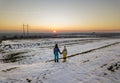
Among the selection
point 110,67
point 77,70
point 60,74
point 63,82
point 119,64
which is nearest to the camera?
point 63,82

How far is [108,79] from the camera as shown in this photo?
1180 cm

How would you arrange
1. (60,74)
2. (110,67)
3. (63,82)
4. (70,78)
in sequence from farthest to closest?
(110,67)
(60,74)
(70,78)
(63,82)

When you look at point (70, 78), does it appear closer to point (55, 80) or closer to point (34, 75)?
point (55, 80)

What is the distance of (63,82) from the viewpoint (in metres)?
10.9

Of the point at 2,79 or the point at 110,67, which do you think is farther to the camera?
the point at 110,67

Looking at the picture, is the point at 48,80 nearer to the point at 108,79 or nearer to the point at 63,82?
the point at 63,82

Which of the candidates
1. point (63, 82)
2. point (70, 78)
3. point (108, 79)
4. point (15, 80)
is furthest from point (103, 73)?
point (15, 80)

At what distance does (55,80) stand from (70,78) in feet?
3.70

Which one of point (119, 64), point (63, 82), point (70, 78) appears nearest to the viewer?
point (63, 82)

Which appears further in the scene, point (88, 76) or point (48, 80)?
point (88, 76)

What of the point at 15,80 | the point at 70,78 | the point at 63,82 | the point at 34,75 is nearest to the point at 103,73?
the point at 70,78

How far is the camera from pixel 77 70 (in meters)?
13.6

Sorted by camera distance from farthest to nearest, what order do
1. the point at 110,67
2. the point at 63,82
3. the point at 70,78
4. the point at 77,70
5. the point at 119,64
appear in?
the point at 119,64
the point at 110,67
the point at 77,70
the point at 70,78
the point at 63,82

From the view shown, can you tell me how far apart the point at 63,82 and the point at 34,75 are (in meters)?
2.44
